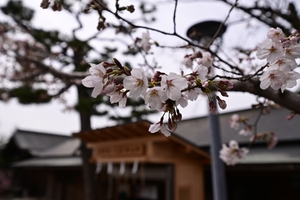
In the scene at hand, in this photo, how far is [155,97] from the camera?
0.86 meters

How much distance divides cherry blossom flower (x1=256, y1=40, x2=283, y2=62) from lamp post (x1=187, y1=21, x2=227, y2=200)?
3.83 ft

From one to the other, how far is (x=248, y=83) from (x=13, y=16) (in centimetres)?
727

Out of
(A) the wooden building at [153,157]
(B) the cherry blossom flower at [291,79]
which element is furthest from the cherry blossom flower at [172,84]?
(A) the wooden building at [153,157]

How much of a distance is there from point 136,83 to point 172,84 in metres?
0.13

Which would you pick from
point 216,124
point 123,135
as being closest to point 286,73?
point 216,124

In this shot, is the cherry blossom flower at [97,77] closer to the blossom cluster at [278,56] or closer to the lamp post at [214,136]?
the blossom cluster at [278,56]

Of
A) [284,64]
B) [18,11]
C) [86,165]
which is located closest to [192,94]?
[284,64]

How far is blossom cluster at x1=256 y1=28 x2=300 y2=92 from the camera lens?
0.99m

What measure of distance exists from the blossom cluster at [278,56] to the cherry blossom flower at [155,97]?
484mm

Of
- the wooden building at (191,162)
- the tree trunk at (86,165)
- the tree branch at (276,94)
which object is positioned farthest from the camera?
the tree trunk at (86,165)

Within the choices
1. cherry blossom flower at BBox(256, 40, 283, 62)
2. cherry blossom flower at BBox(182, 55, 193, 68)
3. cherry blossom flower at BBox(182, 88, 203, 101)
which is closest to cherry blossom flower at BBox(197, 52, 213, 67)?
cherry blossom flower at BBox(182, 55, 193, 68)

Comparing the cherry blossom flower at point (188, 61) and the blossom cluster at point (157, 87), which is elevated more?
the cherry blossom flower at point (188, 61)

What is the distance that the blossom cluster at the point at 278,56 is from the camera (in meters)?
0.99

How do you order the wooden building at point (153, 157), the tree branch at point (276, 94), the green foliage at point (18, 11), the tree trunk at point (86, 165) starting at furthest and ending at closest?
the green foliage at point (18, 11) → the tree trunk at point (86, 165) → the wooden building at point (153, 157) → the tree branch at point (276, 94)
